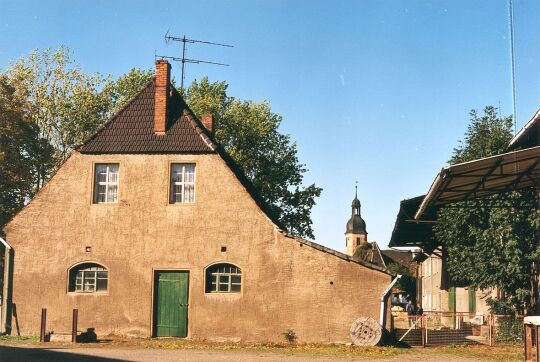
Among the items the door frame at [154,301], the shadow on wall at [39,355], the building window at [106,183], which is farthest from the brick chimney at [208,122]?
the shadow on wall at [39,355]

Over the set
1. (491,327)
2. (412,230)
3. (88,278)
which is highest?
(412,230)

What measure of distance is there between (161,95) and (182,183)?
130 inches

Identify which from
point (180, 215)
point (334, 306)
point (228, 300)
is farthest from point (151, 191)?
point (334, 306)

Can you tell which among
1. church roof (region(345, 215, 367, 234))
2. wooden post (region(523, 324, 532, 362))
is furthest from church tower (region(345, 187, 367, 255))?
wooden post (region(523, 324, 532, 362))

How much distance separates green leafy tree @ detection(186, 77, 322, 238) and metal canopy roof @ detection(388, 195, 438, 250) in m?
13.9

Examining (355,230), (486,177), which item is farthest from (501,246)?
(355,230)

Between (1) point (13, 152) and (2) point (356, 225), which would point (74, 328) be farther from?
(2) point (356, 225)

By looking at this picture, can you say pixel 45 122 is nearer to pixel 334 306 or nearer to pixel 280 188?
pixel 280 188

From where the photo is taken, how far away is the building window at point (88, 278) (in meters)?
22.7

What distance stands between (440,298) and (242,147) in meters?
16.6

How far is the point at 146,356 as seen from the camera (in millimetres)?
16859

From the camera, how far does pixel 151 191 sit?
2303 cm

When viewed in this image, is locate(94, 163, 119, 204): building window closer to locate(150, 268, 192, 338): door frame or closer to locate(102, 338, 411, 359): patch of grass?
locate(150, 268, 192, 338): door frame

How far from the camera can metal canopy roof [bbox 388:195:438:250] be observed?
28.0m
